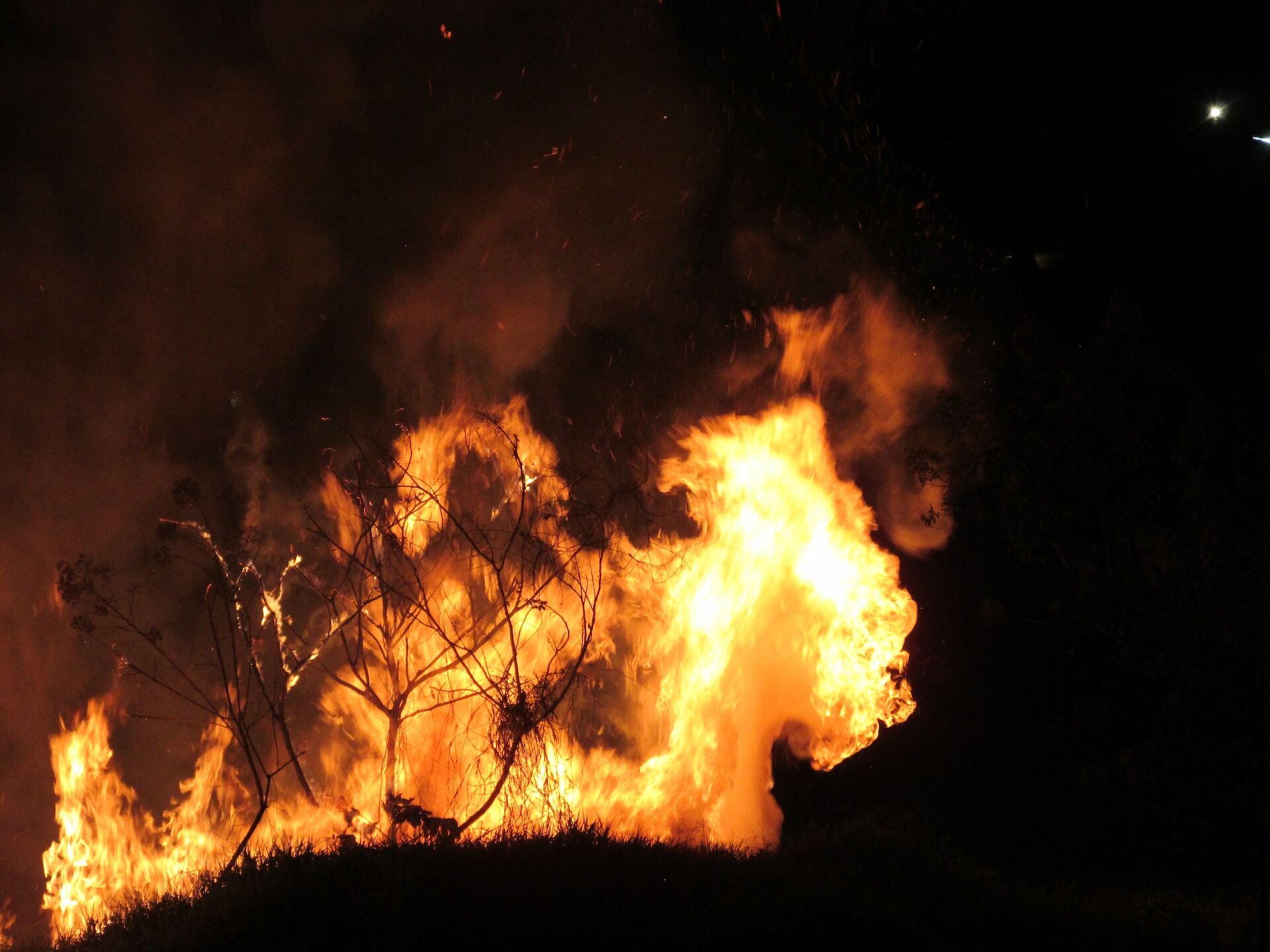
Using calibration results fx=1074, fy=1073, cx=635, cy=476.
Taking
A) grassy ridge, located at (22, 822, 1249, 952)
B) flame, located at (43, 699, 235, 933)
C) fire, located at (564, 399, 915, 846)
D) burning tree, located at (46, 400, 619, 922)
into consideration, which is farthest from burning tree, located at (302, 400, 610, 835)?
flame, located at (43, 699, 235, 933)

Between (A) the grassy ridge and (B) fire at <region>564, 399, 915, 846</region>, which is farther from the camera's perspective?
(B) fire at <region>564, 399, 915, 846</region>

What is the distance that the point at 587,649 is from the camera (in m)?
11.1

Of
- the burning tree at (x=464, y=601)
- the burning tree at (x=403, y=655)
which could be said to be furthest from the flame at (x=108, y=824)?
the burning tree at (x=464, y=601)

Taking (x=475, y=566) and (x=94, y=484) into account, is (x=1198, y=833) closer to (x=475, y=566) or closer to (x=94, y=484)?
(x=475, y=566)

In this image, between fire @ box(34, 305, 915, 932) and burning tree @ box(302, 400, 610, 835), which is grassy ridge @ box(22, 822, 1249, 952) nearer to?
burning tree @ box(302, 400, 610, 835)

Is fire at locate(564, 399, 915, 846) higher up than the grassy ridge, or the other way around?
fire at locate(564, 399, 915, 846)

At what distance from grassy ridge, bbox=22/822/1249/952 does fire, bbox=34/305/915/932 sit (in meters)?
2.75

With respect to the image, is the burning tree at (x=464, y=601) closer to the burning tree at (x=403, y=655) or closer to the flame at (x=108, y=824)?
the burning tree at (x=403, y=655)

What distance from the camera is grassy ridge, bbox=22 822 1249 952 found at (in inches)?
249

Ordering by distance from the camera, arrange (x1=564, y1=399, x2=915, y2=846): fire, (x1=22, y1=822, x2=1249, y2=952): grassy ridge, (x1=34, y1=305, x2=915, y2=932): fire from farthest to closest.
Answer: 1. (x1=564, y1=399, x2=915, y2=846): fire
2. (x1=34, y1=305, x2=915, y2=932): fire
3. (x1=22, y1=822, x2=1249, y2=952): grassy ridge

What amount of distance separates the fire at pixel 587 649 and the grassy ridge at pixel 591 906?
2754mm

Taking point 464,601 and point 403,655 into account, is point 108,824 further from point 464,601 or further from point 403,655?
point 464,601

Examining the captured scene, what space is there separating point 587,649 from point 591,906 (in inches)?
177

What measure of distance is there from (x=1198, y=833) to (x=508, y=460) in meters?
9.20
